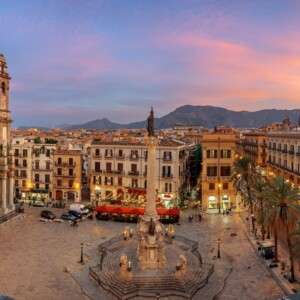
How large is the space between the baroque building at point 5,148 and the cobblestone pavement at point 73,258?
4181mm

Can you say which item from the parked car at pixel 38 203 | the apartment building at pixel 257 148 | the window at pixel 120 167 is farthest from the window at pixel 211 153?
the parked car at pixel 38 203

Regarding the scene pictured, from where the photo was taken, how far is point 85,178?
83.0 metres

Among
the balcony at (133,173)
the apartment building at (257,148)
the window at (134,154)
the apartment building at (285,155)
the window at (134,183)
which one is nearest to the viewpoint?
the apartment building at (285,155)

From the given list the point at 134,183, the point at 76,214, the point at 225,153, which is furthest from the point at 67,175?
the point at 225,153

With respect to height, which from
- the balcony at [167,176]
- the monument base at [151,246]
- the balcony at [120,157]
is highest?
the balcony at [120,157]

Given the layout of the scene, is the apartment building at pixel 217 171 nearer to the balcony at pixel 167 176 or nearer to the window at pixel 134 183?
the balcony at pixel 167 176

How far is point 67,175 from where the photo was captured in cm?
7431

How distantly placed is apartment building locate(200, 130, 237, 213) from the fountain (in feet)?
81.8

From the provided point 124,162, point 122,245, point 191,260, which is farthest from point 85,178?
point 191,260

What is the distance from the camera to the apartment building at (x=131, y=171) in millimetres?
69250

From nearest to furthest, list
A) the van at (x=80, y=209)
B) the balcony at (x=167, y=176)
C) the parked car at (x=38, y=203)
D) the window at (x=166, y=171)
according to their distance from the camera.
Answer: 1. the van at (x=80, y=209)
2. the balcony at (x=167, y=176)
3. the window at (x=166, y=171)
4. the parked car at (x=38, y=203)

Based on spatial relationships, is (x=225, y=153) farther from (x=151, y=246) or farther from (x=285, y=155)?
(x=151, y=246)

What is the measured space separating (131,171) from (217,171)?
1383cm

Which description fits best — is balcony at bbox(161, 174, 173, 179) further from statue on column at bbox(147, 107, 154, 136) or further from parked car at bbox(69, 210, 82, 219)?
statue on column at bbox(147, 107, 154, 136)
